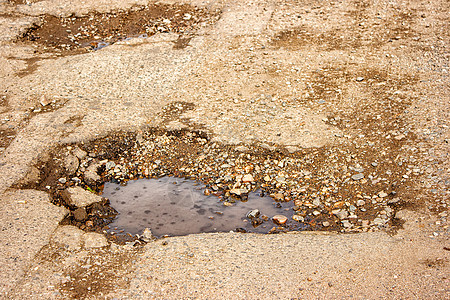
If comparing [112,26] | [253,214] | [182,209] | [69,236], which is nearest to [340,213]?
[253,214]

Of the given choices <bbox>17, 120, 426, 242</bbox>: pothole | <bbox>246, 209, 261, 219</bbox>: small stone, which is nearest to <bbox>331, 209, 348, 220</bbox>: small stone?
<bbox>17, 120, 426, 242</bbox>: pothole

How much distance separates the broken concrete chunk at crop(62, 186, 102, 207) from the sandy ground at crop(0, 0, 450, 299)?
18 centimetres

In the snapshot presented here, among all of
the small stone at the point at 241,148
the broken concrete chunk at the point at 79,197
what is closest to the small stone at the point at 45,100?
the broken concrete chunk at the point at 79,197

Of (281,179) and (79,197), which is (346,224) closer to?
(281,179)

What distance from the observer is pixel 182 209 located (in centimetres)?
394

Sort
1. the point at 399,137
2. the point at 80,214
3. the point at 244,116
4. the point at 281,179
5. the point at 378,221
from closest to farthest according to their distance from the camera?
the point at 378,221 < the point at 80,214 < the point at 281,179 < the point at 399,137 < the point at 244,116

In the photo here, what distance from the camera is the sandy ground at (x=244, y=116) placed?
291 cm

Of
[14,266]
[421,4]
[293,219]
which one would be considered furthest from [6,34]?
[421,4]

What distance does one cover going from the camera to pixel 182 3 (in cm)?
758

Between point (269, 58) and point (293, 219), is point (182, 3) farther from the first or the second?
point (293, 219)

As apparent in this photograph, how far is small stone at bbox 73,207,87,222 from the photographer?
3637 mm

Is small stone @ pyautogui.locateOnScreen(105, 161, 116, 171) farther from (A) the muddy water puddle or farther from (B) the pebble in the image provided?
(B) the pebble

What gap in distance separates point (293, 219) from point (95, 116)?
2.81m

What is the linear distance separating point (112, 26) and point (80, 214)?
464 centimetres
